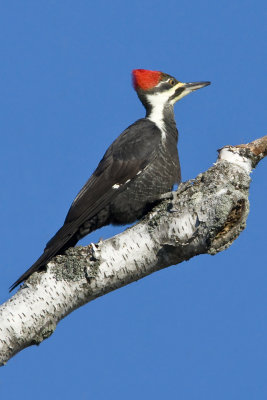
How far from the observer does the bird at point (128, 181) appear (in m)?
4.00

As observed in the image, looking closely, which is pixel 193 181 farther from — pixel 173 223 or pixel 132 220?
pixel 132 220

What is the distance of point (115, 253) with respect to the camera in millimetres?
3213

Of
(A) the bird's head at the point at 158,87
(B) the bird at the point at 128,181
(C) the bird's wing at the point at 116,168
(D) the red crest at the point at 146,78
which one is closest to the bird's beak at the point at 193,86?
(A) the bird's head at the point at 158,87

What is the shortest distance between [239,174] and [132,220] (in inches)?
43.6

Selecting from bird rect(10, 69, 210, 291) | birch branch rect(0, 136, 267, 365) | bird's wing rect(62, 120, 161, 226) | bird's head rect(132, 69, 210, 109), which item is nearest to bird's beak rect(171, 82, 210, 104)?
bird's head rect(132, 69, 210, 109)

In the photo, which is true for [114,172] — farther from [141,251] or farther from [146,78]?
[146,78]

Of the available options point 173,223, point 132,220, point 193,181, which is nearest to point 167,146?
point 132,220

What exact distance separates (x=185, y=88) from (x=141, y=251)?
2.35 metres

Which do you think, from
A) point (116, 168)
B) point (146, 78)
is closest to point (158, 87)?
point (146, 78)

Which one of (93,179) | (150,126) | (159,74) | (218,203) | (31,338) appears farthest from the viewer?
(159,74)

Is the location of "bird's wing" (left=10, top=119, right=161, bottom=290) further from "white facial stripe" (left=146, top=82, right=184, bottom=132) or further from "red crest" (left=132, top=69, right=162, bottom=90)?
"red crest" (left=132, top=69, right=162, bottom=90)

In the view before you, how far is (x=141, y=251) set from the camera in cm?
321

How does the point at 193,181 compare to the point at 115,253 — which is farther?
the point at 193,181

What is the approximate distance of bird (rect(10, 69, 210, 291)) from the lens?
4.00 m
